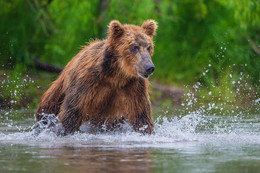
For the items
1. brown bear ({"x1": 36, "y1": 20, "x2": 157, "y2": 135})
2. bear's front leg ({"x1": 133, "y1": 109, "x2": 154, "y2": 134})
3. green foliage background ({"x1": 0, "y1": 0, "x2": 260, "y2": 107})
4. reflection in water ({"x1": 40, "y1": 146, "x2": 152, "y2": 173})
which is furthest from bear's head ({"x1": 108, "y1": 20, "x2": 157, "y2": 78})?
green foliage background ({"x1": 0, "y1": 0, "x2": 260, "y2": 107})

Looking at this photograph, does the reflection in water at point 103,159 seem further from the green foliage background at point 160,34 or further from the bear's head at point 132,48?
the green foliage background at point 160,34

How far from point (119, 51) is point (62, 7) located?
264 inches

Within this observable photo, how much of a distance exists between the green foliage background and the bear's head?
5692 mm

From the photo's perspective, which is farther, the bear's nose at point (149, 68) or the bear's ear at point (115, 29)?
the bear's ear at point (115, 29)

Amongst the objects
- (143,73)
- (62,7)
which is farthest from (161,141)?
(62,7)

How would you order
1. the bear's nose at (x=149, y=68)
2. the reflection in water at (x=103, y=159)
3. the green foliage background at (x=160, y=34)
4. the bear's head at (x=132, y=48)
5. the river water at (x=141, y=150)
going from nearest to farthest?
the reflection in water at (x=103, y=159)
the river water at (x=141, y=150)
the bear's nose at (x=149, y=68)
the bear's head at (x=132, y=48)
the green foliage background at (x=160, y=34)

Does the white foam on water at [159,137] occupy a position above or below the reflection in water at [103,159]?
above

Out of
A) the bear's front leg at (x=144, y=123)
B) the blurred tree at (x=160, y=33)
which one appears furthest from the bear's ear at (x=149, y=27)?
the blurred tree at (x=160, y=33)

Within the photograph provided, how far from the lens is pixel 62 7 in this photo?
537 inches

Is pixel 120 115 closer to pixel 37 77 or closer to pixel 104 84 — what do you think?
pixel 104 84

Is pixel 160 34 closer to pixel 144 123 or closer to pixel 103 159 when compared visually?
pixel 144 123

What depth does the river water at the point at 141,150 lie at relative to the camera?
4801mm

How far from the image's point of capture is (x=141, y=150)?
5.83m

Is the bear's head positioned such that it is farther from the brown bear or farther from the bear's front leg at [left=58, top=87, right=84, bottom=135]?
the bear's front leg at [left=58, top=87, right=84, bottom=135]
